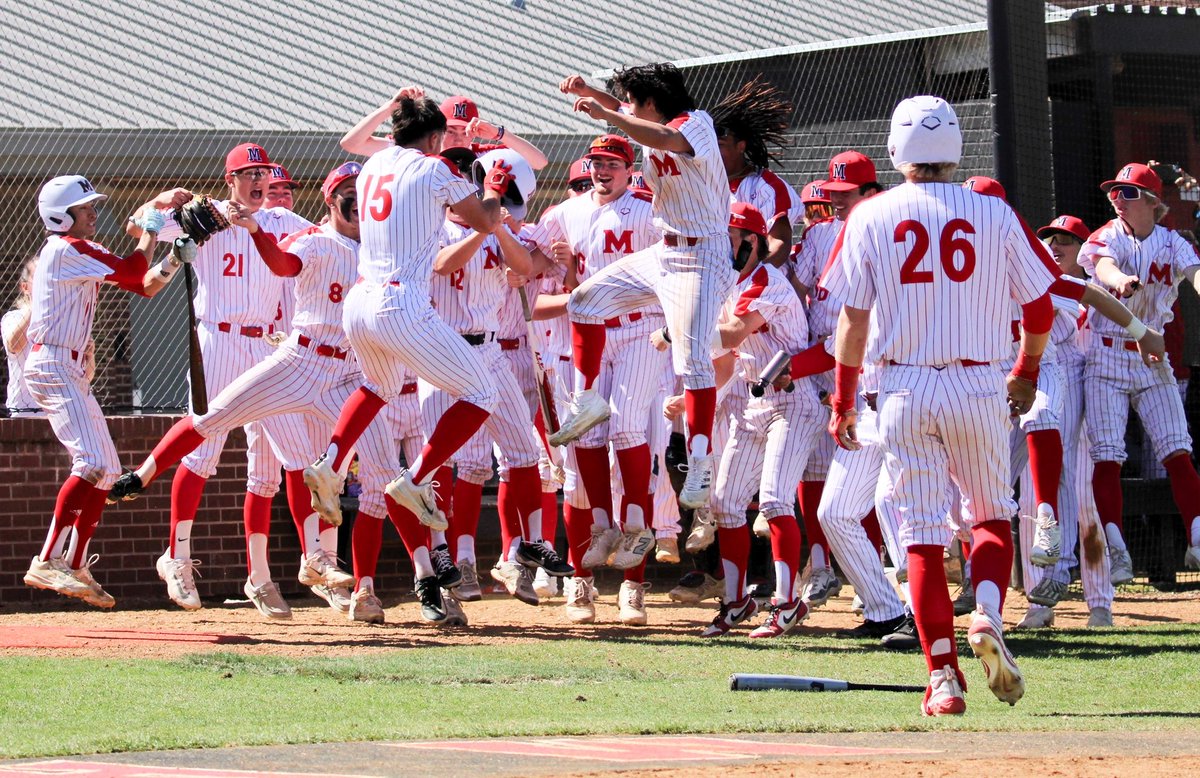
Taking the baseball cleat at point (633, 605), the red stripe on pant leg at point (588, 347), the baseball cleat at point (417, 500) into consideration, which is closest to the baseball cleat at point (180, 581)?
the baseball cleat at point (417, 500)

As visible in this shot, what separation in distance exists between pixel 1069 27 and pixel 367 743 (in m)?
8.83

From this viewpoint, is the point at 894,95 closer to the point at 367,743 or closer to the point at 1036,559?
the point at 1036,559

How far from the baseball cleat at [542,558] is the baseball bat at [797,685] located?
244cm

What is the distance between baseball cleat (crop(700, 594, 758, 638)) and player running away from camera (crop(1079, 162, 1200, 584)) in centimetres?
247

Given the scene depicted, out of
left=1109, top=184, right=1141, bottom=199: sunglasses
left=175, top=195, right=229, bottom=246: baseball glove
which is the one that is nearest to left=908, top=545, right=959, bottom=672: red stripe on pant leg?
→ left=175, top=195, right=229, bottom=246: baseball glove

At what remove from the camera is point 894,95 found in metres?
13.0

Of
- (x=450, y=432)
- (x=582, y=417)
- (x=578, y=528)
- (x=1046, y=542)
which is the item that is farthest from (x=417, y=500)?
(x=1046, y=542)

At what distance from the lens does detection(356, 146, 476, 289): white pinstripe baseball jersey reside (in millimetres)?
8203

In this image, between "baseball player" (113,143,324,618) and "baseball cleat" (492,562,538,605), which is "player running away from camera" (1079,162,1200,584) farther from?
"baseball player" (113,143,324,618)

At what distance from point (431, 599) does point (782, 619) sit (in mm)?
1792

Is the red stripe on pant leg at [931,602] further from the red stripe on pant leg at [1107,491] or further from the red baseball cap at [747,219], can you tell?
the red stripe on pant leg at [1107,491]

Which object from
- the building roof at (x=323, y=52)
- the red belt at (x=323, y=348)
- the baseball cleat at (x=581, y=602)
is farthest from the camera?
the building roof at (x=323, y=52)

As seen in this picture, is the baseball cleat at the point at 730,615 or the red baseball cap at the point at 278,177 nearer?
the baseball cleat at the point at 730,615

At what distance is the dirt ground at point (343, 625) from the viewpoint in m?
8.55
